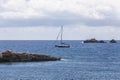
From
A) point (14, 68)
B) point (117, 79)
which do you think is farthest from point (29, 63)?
point (117, 79)

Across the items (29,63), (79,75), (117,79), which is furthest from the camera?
(29,63)

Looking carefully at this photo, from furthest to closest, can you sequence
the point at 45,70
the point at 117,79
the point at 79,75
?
the point at 45,70 → the point at 79,75 → the point at 117,79

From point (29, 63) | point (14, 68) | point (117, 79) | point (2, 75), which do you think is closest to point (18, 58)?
point (29, 63)

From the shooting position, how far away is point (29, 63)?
137875 millimetres

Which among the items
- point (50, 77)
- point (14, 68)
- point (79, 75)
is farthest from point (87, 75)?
point (14, 68)

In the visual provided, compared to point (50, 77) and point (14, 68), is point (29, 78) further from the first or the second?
point (14, 68)

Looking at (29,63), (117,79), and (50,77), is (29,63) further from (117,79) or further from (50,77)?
(117,79)

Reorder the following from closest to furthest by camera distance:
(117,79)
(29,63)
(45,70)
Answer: (117,79), (45,70), (29,63)

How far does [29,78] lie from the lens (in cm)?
9888

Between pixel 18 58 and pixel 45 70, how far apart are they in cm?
2605

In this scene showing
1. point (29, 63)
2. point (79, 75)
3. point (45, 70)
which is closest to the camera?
point (79, 75)

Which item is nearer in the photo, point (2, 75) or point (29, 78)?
point (29, 78)

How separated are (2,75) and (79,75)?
18831mm

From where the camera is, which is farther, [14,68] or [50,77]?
[14,68]
